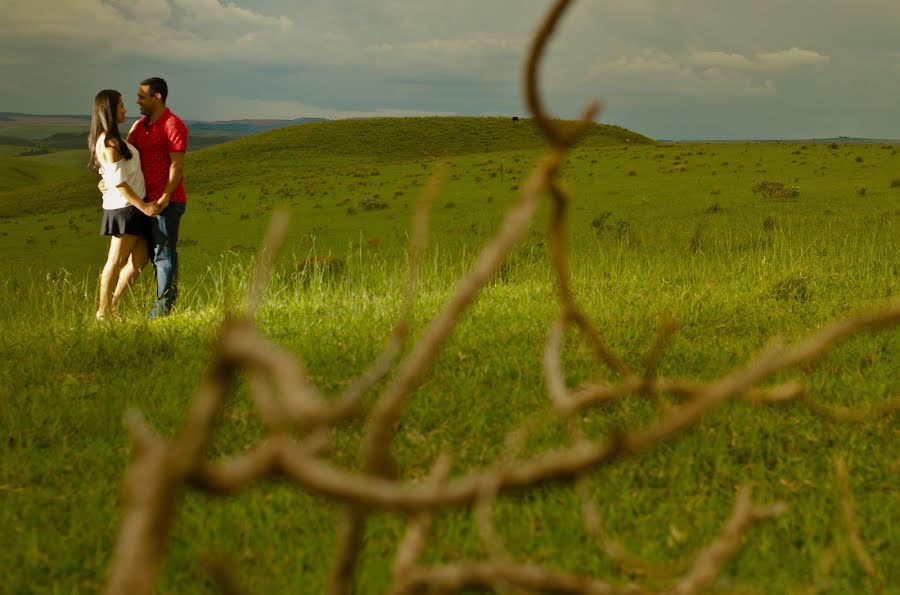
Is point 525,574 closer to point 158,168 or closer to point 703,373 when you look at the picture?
point 703,373

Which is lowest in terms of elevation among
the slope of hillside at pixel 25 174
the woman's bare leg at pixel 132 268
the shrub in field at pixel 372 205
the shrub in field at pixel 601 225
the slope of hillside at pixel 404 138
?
the slope of hillside at pixel 25 174

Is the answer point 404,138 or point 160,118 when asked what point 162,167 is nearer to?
point 160,118

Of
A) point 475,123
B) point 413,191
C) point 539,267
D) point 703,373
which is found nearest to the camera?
point 703,373

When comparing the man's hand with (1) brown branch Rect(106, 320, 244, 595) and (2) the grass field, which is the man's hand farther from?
(1) brown branch Rect(106, 320, 244, 595)

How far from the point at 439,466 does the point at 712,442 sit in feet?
15.2

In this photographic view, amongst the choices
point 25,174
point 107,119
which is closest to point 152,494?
point 107,119

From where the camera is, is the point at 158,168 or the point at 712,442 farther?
the point at 158,168

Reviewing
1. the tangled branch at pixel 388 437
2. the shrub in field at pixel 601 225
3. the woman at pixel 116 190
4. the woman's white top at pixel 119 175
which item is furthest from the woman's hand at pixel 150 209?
the shrub in field at pixel 601 225

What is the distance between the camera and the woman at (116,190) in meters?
9.43

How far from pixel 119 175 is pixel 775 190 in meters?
21.5

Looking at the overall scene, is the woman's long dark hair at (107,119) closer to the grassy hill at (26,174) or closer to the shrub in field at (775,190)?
the shrub in field at (775,190)

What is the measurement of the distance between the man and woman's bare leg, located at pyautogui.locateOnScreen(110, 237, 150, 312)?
6.5 inches

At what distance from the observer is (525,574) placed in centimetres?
106

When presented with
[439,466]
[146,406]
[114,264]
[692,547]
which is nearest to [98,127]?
[114,264]
